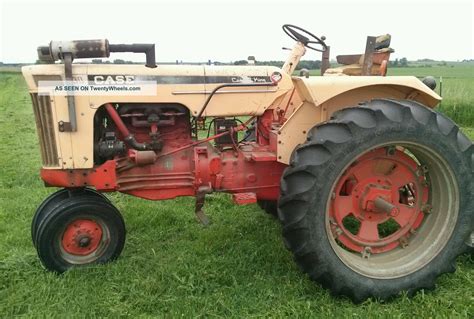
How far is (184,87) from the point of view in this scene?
11.2 ft

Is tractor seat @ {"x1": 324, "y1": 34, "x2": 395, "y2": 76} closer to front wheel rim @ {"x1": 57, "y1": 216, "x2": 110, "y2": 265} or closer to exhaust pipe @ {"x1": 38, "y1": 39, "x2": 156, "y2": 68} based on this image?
exhaust pipe @ {"x1": 38, "y1": 39, "x2": 156, "y2": 68}

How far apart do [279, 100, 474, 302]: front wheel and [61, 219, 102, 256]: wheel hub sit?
1.43 metres

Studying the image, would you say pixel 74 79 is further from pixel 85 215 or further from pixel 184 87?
pixel 85 215

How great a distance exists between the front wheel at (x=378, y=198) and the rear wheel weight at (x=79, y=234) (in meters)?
1.34

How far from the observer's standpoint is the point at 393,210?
3.20 metres

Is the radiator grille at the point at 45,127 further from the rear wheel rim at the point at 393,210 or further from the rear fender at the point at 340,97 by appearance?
the rear wheel rim at the point at 393,210

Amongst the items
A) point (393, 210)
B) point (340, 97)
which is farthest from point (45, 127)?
point (393, 210)

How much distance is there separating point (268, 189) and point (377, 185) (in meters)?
0.84

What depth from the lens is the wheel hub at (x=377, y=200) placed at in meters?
3.25

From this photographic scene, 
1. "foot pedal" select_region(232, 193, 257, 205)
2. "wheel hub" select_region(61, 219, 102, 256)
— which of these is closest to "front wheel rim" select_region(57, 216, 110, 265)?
"wheel hub" select_region(61, 219, 102, 256)

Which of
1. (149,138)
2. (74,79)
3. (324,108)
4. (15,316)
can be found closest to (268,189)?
(324,108)

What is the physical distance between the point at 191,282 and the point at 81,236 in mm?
893

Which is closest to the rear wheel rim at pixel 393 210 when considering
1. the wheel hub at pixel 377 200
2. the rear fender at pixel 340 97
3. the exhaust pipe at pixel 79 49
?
the wheel hub at pixel 377 200

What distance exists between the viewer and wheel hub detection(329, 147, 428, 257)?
325 cm
